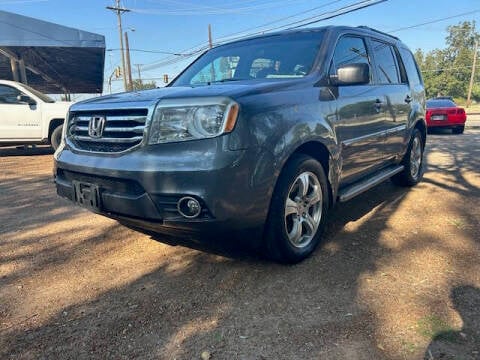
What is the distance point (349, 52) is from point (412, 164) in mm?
2343

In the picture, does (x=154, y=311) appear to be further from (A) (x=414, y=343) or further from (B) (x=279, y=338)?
(A) (x=414, y=343)

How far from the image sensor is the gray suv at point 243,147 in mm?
2447

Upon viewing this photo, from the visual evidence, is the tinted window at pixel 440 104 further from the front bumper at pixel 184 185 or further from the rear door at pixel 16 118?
the front bumper at pixel 184 185

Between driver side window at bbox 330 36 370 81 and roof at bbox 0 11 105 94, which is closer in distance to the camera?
driver side window at bbox 330 36 370 81

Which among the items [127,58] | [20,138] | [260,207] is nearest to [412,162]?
[260,207]

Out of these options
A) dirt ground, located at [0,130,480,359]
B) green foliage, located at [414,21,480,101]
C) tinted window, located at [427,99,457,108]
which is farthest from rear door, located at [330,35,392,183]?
green foliage, located at [414,21,480,101]

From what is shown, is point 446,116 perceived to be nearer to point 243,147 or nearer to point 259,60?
point 259,60

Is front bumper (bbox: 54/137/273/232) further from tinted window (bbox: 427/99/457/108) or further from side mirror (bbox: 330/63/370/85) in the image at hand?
tinted window (bbox: 427/99/457/108)

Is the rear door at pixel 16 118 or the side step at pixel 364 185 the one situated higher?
the rear door at pixel 16 118

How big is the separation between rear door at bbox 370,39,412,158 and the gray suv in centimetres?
43

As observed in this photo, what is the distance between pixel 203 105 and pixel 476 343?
1979mm

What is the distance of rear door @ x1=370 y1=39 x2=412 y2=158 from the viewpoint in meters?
4.45

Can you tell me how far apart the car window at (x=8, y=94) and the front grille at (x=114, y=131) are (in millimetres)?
Answer: 7483

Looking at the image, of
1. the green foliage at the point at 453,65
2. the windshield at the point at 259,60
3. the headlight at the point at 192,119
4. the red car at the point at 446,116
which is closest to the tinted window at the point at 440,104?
the red car at the point at 446,116
